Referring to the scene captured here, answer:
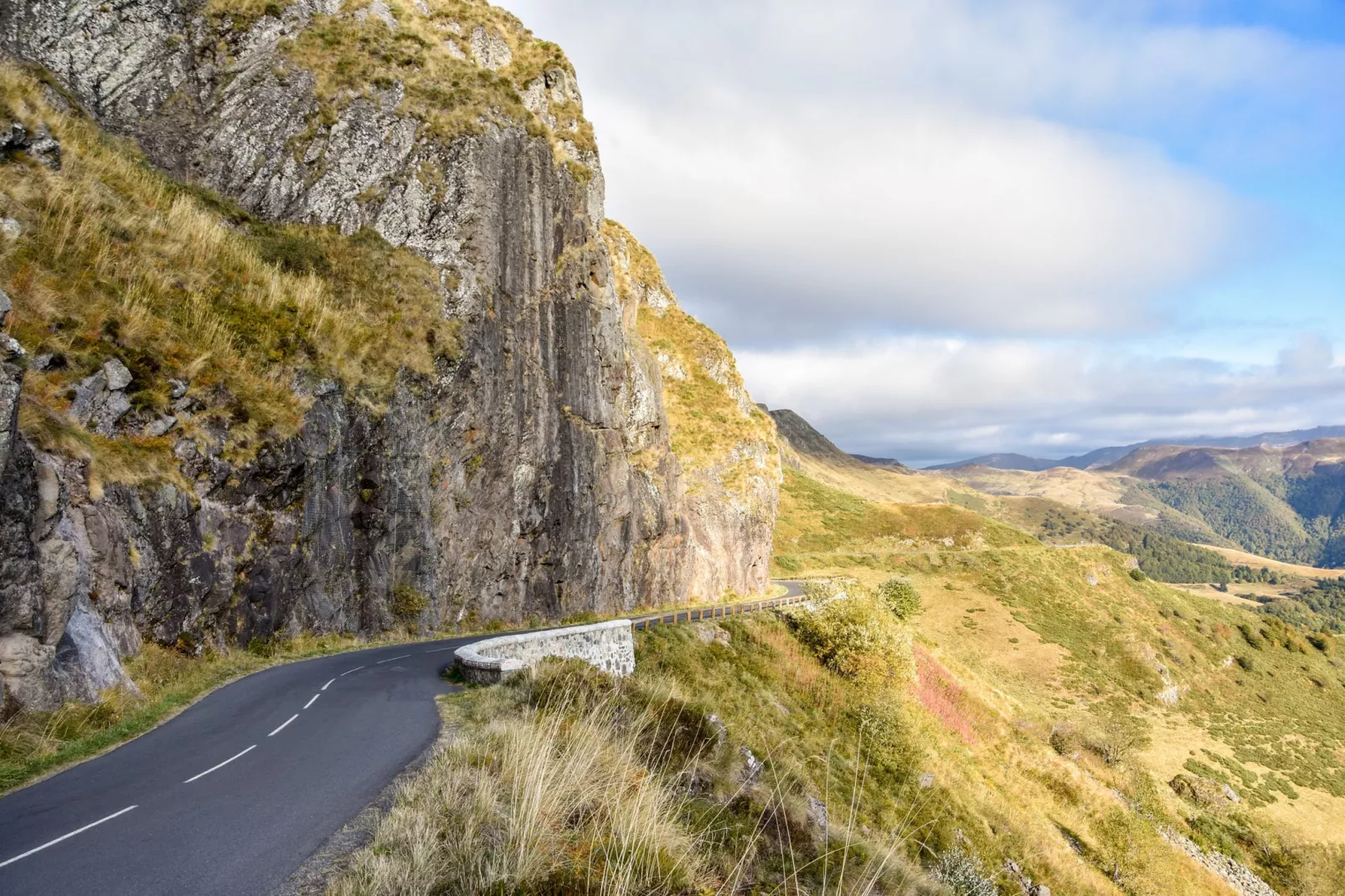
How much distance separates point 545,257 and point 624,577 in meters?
24.2

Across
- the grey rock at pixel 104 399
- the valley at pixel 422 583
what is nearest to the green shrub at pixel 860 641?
the valley at pixel 422 583

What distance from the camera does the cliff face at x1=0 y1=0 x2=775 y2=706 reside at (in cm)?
1681

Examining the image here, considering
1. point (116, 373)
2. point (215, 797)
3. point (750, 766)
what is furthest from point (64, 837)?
point (116, 373)

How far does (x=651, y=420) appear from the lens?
54031 mm

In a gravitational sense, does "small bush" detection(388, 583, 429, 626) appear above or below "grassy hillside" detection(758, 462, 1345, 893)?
above

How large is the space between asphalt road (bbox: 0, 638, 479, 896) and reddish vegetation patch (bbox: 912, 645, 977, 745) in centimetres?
3383

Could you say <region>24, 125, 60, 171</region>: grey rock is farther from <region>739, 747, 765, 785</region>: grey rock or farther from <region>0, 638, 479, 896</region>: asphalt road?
<region>739, 747, 765, 785</region>: grey rock

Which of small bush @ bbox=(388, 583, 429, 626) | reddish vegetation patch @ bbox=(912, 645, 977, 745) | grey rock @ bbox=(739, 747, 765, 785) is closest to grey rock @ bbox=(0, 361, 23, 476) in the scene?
grey rock @ bbox=(739, 747, 765, 785)

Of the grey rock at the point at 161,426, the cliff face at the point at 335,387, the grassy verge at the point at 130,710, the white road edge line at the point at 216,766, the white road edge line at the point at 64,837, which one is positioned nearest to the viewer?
the white road edge line at the point at 64,837

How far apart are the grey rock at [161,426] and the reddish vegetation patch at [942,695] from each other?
129 ft

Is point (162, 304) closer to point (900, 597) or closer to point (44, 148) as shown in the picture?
point (44, 148)

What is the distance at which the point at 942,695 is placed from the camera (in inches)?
1692

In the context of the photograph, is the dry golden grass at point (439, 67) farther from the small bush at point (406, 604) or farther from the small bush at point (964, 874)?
the small bush at point (964, 874)

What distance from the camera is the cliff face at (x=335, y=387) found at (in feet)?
55.2
